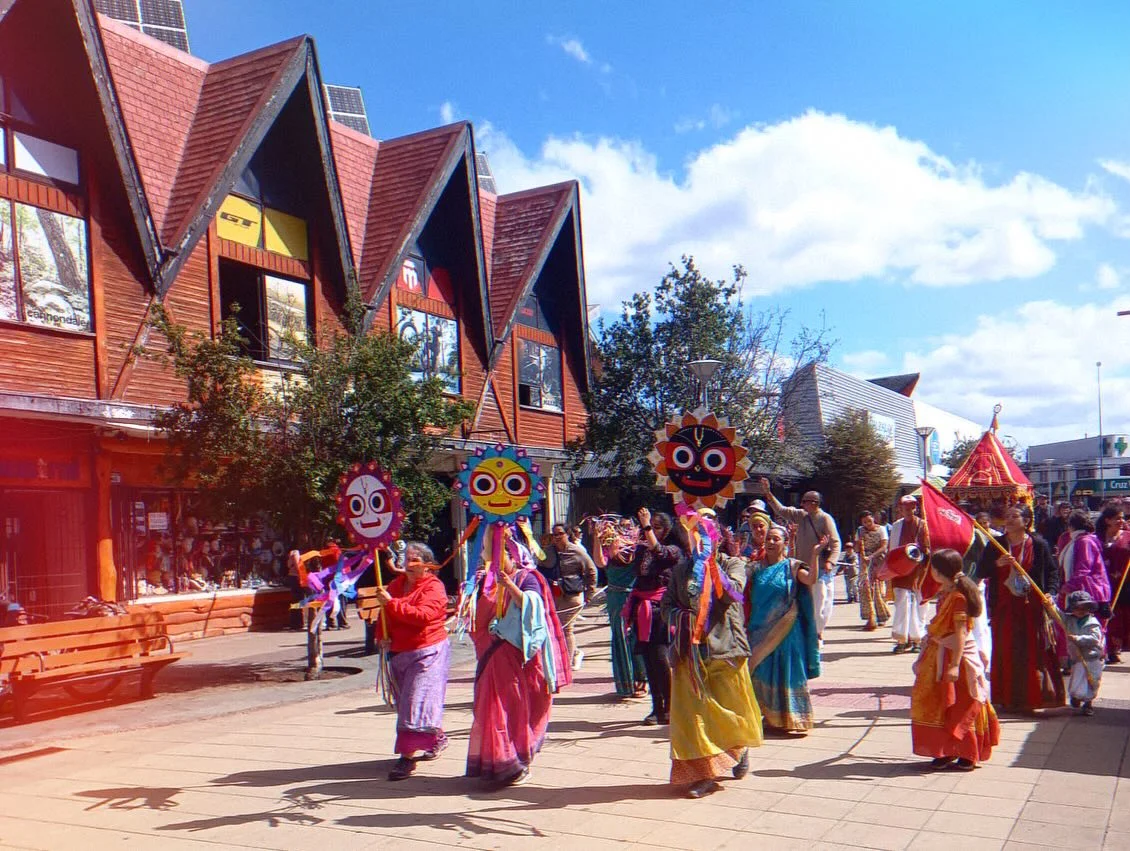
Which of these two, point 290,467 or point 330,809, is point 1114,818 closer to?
point 330,809

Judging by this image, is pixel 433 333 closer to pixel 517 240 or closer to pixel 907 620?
pixel 517 240

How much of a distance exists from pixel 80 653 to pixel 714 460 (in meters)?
7.04

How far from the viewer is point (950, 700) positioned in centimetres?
652

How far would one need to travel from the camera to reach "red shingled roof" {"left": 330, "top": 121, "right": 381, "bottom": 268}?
19688mm

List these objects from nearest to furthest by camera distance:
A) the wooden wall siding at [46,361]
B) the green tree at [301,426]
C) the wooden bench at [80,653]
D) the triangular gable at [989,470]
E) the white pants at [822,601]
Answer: the white pants at [822,601] < the wooden bench at [80,653] < the green tree at [301,426] < the wooden wall siding at [46,361] < the triangular gable at [989,470]

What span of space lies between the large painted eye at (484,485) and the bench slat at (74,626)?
520 cm

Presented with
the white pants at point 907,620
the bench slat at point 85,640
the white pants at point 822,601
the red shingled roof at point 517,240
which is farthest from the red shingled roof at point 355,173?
the white pants at point 907,620

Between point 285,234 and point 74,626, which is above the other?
point 285,234

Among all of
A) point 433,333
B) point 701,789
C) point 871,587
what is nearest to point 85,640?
point 701,789

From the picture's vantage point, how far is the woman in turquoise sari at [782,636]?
7.48m

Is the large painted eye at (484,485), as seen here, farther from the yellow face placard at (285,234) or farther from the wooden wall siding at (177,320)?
the yellow face placard at (285,234)

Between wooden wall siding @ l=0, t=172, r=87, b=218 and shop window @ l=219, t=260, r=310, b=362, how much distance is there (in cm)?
279

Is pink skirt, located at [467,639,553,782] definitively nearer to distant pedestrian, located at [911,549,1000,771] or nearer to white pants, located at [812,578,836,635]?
distant pedestrian, located at [911,549,1000,771]

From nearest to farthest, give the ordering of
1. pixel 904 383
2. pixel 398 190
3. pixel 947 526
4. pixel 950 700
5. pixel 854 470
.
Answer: pixel 950 700
pixel 947 526
pixel 398 190
pixel 854 470
pixel 904 383
